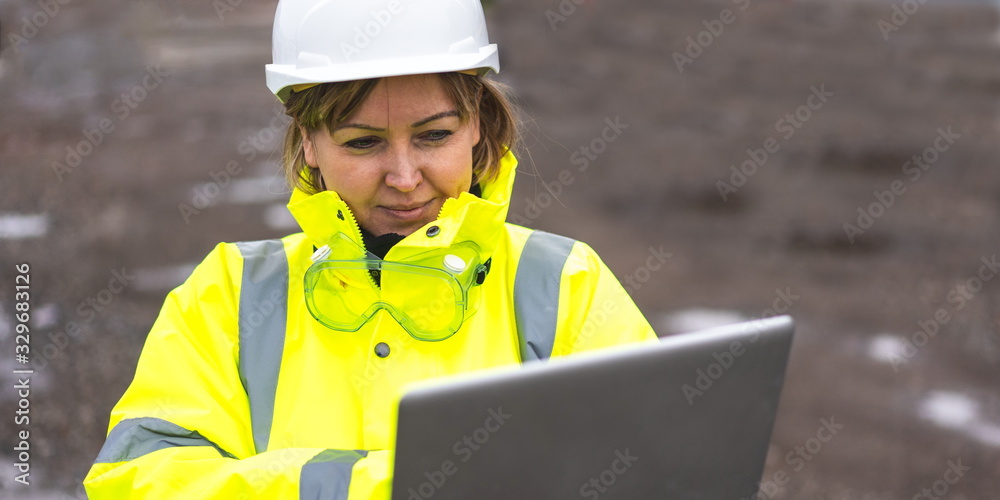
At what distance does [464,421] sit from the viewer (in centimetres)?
114

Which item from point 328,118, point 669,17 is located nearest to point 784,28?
point 669,17

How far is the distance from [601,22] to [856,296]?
8731mm

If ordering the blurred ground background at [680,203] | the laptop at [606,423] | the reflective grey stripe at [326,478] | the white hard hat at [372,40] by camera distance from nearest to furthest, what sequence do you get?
the laptop at [606,423] → the reflective grey stripe at [326,478] → the white hard hat at [372,40] → the blurred ground background at [680,203]

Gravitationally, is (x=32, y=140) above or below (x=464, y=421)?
below

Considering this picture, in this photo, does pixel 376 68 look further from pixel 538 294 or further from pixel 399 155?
pixel 538 294

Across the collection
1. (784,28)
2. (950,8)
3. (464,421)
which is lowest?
(950,8)

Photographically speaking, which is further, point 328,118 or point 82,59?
point 82,59

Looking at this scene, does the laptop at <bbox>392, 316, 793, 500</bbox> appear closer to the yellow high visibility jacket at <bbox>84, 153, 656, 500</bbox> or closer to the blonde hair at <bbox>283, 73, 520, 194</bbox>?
the yellow high visibility jacket at <bbox>84, 153, 656, 500</bbox>

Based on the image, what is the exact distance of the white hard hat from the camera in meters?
1.72

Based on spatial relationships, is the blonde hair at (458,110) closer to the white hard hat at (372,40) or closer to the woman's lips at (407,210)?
the white hard hat at (372,40)

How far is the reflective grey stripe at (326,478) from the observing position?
1416mm

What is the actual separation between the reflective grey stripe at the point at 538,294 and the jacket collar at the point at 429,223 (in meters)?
0.10

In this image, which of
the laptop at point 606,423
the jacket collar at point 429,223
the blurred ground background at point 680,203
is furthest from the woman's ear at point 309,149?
the blurred ground background at point 680,203

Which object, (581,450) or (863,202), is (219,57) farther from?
(581,450)
